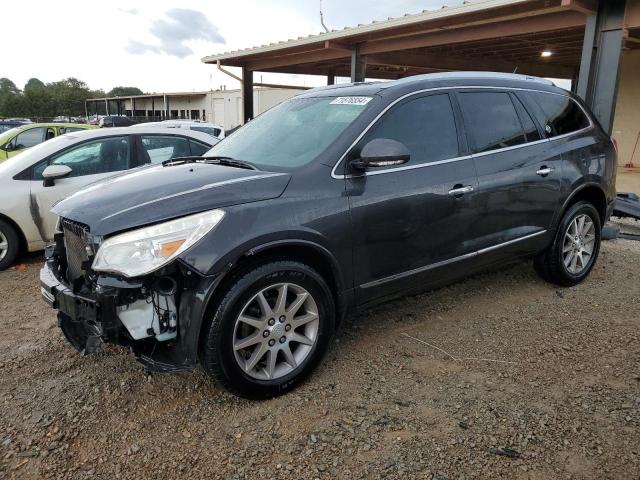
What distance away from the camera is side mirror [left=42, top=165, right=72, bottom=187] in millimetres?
5434

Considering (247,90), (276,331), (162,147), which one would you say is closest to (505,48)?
(247,90)

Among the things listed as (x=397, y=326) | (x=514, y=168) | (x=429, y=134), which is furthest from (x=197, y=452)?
(x=514, y=168)

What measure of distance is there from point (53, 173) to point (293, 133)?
3.26 m

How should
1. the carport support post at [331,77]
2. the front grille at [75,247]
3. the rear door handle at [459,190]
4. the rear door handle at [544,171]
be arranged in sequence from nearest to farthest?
the front grille at [75,247], the rear door handle at [459,190], the rear door handle at [544,171], the carport support post at [331,77]

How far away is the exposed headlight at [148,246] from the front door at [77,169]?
3316 millimetres

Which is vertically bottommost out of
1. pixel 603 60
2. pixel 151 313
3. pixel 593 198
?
pixel 151 313

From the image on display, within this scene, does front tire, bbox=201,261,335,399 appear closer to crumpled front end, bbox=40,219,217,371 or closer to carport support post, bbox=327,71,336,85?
crumpled front end, bbox=40,219,217,371

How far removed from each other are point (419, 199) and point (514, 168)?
1081 mm

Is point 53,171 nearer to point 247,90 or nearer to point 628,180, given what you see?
point 247,90

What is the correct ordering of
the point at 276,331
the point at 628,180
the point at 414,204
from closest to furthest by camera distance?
the point at 276,331 < the point at 414,204 < the point at 628,180

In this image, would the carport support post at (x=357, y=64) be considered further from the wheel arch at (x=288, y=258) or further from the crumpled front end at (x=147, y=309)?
the crumpled front end at (x=147, y=309)

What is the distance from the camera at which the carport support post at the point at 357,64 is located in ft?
39.8

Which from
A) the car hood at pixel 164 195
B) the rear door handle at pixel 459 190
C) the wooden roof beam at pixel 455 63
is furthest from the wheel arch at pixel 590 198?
the wooden roof beam at pixel 455 63

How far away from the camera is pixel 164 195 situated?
2.77m
